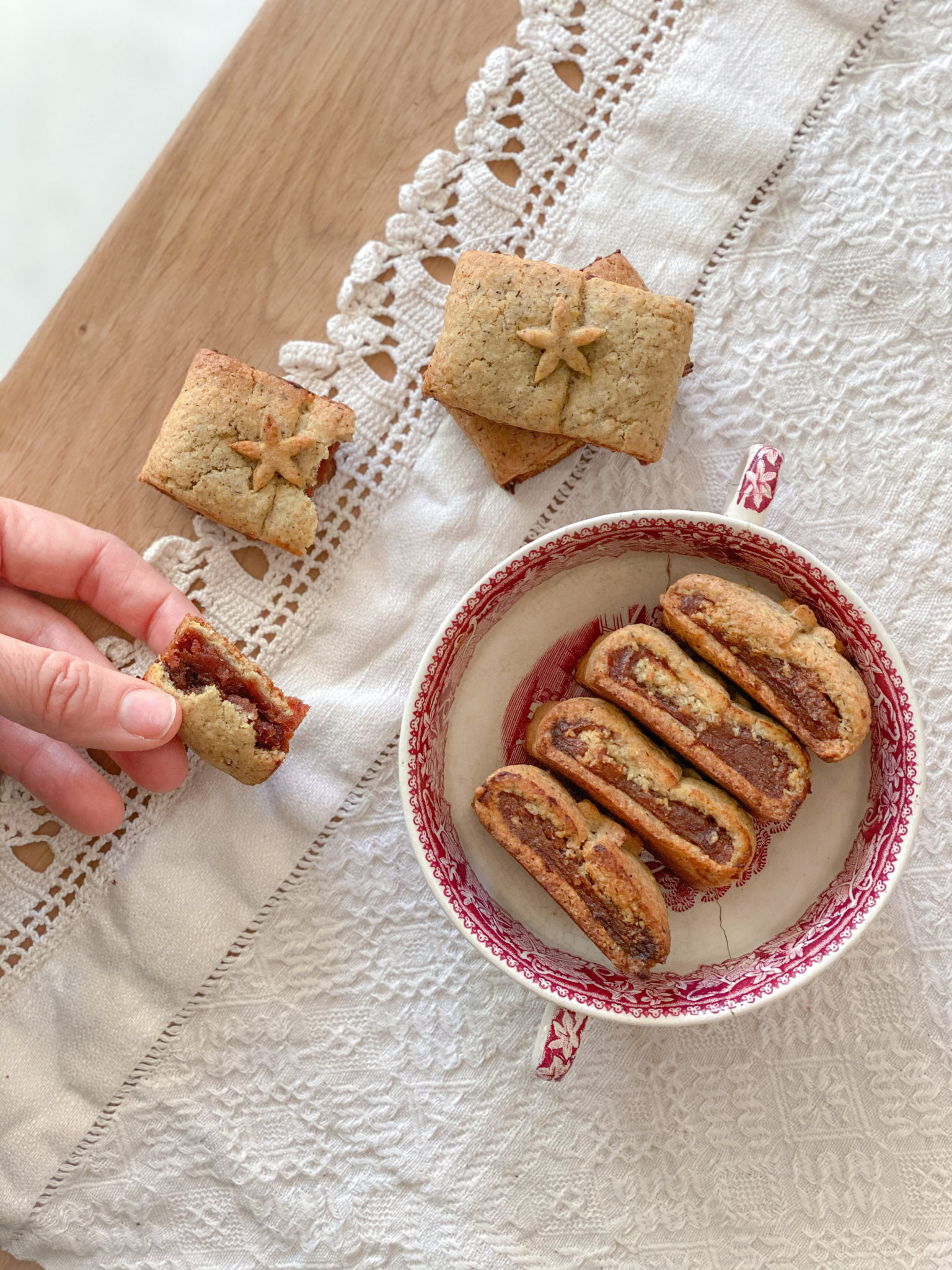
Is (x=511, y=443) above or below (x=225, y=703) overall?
above

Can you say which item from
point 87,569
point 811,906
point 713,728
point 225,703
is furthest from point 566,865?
point 87,569

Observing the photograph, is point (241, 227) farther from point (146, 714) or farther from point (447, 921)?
point (447, 921)

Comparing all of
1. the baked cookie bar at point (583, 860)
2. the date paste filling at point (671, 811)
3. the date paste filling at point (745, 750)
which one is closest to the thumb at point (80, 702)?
the baked cookie bar at point (583, 860)

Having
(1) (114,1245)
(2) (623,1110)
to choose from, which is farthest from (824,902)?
(1) (114,1245)

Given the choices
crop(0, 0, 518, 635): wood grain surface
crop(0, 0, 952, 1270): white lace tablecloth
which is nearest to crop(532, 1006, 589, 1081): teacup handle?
crop(0, 0, 952, 1270): white lace tablecloth

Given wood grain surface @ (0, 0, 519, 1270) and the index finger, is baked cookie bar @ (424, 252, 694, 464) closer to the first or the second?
wood grain surface @ (0, 0, 519, 1270)
